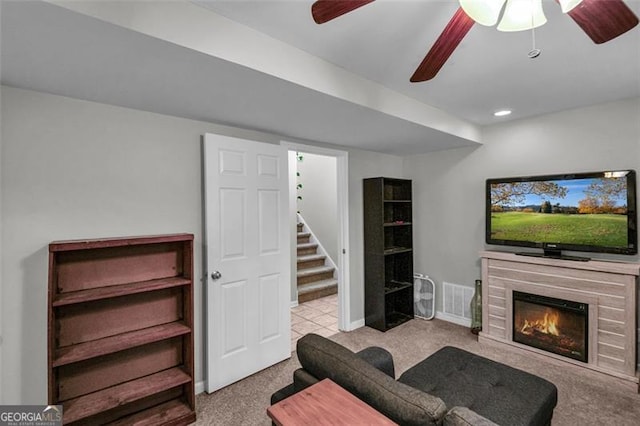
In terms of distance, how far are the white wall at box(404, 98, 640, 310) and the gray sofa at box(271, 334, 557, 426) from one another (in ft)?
6.01

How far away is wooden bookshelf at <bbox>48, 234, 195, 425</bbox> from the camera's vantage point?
182cm

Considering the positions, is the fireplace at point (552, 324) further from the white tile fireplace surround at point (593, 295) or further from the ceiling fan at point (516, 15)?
the ceiling fan at point (516, 15)

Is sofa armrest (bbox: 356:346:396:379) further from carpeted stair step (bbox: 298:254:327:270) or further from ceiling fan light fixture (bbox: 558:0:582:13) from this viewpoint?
carpeted stair step (bbox: 298:254:327:270)

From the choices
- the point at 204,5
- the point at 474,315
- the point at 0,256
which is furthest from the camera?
the point at 474,315

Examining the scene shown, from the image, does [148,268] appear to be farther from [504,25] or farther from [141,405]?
[504,25]

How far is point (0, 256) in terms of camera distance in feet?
5.74

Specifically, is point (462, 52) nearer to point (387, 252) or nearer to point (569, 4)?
point (569, 4)

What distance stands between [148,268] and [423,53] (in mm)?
2347

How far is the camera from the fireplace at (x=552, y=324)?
2648 mm

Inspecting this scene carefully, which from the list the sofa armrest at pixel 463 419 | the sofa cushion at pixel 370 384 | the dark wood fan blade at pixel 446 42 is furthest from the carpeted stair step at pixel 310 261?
the sofa armrest at pixel 463 419

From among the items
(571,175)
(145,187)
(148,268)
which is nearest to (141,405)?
(148,268)

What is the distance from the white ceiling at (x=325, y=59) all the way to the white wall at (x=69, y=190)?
6.4 inches

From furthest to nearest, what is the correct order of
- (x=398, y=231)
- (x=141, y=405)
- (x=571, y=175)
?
(x=398, y=231) < (x=571, y=175) < (x=141, y=405)

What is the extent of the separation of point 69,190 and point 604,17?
286cm
